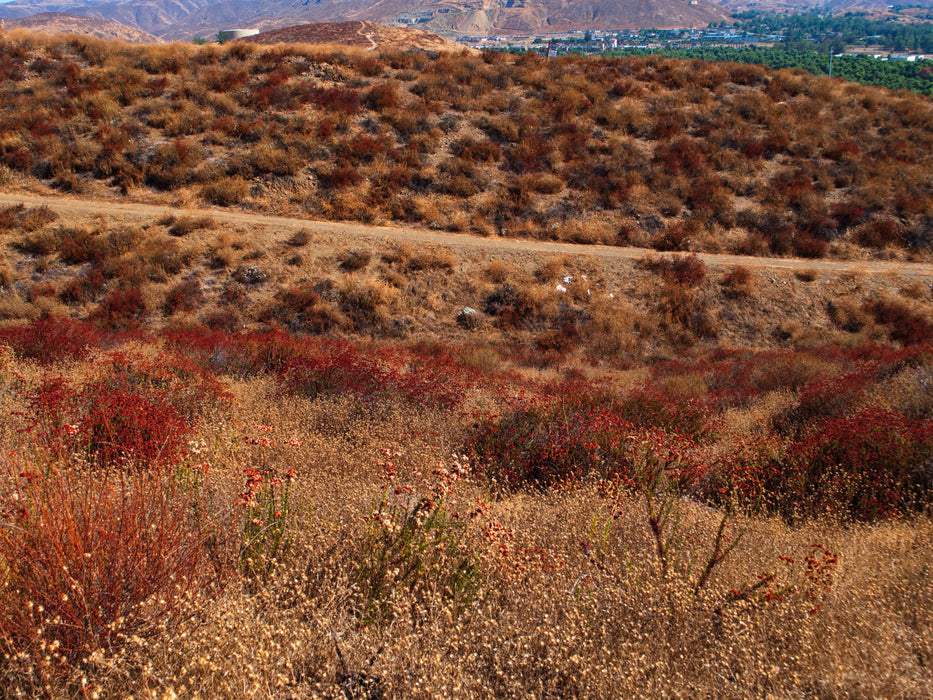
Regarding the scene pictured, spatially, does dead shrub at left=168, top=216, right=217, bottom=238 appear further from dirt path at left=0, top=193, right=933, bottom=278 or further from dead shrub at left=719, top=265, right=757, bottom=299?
dead shrub at left=719, top=265, right=757, bottom=299

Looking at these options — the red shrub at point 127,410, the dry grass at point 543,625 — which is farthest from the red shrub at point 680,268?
the red shrub at point 127,410

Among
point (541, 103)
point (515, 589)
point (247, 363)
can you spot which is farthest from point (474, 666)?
point (541, 103)

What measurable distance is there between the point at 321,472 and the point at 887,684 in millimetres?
4580

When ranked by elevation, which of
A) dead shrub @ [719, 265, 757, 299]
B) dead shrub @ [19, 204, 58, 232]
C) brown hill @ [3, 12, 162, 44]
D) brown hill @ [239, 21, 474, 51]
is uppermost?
brown hill @ [3, 12, 162, 44]

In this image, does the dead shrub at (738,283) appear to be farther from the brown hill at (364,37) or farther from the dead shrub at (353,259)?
the brown hill at (364,37)

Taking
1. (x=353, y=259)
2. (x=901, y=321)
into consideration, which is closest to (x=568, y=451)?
(x=353, y=259)

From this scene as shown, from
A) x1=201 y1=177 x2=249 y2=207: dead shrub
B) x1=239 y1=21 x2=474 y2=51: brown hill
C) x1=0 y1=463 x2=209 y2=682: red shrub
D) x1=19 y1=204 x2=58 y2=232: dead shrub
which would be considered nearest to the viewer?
x1=0 y1=463 x2=209 y2=682: red shrub

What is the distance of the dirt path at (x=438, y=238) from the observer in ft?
58.4

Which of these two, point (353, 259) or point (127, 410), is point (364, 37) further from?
point (127, 410)

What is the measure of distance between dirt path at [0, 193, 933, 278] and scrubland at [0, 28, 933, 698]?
39cm

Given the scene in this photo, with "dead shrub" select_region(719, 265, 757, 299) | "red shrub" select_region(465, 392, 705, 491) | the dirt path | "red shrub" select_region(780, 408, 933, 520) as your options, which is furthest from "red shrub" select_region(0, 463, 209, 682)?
"dead shrub" select_region(719, 265, 757, 299)

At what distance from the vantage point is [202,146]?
69.9 feet

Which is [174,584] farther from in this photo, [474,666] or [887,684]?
[887,684]

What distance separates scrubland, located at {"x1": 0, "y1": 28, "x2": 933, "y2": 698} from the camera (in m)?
3.10
